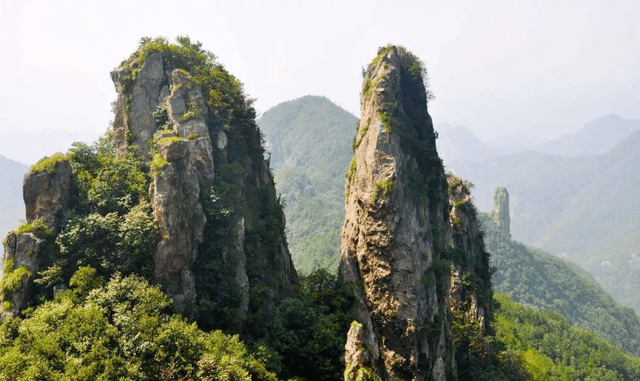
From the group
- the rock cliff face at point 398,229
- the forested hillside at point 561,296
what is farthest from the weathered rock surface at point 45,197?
the forested hillside at point 561,296

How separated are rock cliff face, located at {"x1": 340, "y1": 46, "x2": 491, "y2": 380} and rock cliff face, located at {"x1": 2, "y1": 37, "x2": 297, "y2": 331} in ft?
27.3

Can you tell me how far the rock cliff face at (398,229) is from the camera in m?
34.1

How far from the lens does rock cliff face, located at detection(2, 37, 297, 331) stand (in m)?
26.0

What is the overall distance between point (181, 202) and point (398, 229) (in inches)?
736

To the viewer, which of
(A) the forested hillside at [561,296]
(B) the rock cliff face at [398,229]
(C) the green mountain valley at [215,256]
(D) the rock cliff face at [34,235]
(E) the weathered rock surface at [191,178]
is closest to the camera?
(C) the green mountain valley at [215,256]

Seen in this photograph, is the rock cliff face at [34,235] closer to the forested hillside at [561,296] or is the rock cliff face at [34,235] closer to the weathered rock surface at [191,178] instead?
the weathered rock surface at [191,178]

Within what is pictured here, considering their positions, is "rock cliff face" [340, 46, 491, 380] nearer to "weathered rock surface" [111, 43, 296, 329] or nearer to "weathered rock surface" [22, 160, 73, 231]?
"weathered rock surface" [111, 43, 296, 329]

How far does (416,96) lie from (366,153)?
30.5 ft

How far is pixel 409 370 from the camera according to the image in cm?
3353

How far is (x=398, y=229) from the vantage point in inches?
1382

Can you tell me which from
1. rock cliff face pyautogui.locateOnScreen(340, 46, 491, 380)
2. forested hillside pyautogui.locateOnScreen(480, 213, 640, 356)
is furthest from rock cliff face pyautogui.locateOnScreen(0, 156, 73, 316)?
forested hillside pyautogui.locateOnScreen(480, 213, 640, 356)

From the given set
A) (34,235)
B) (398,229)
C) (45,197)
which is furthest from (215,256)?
(398,229)

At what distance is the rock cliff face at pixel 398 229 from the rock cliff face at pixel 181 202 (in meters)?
8.33

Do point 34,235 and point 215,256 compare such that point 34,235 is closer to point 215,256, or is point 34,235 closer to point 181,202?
point 181,202
